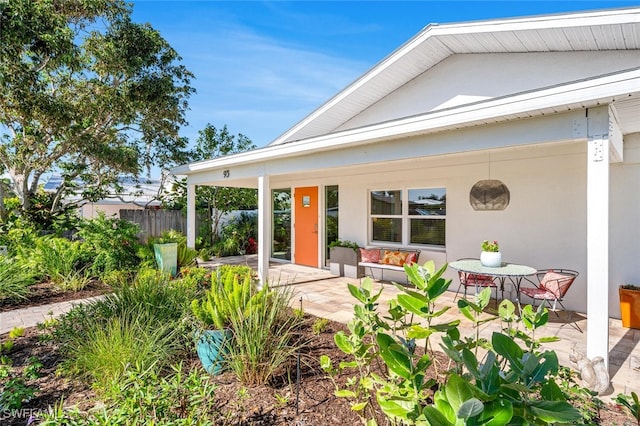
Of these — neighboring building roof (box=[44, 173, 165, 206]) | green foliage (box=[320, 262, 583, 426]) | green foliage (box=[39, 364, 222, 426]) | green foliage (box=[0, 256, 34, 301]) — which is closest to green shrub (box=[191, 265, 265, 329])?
green foliage (box=[39, 364, 222, 426])

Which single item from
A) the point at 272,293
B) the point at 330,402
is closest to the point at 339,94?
the point at 272,293

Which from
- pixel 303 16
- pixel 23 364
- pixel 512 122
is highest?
pixel 303 16

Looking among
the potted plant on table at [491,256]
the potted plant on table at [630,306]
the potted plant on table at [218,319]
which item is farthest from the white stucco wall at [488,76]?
the potted plant on table at [218,319]

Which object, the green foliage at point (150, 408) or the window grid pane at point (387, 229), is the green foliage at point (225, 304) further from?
the window grid pane at point (387, 229)

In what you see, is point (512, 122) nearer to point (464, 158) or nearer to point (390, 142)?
point (390, 142)

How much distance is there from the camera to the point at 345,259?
8219 millimetres

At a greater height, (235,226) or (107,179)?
(107,179)

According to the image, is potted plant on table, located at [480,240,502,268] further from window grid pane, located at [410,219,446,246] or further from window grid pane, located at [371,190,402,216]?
window grid pane, located at [371,190,402,216]

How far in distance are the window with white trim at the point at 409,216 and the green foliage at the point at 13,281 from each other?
6.80 metres

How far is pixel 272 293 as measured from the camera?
3645 mm

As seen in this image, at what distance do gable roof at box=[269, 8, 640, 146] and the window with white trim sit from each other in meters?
2.11

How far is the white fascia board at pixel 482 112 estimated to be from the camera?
3062 mm

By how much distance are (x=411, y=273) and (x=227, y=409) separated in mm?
1895

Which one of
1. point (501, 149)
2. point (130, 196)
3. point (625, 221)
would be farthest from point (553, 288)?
point (130, 196)
